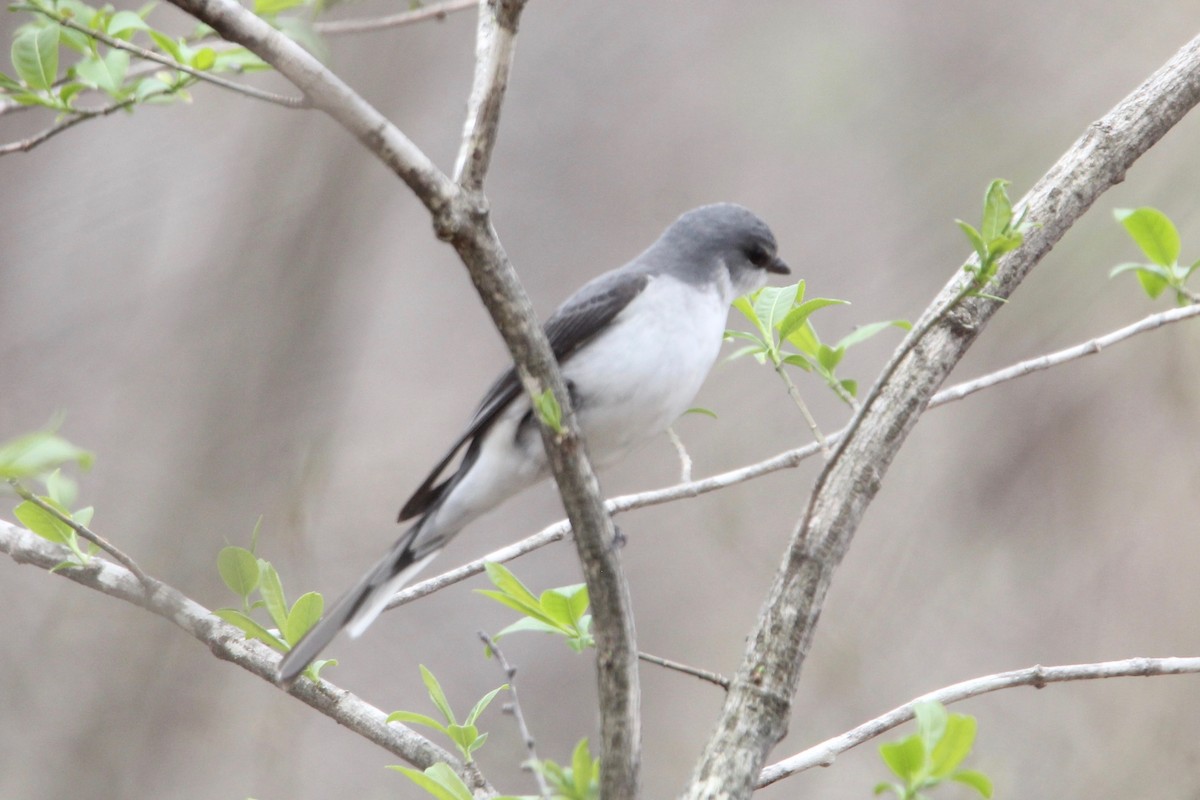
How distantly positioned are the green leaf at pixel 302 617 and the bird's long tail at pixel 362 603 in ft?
0.07

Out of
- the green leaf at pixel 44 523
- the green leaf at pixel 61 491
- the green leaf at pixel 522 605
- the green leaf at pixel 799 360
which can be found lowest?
the green leaf at pixel 522 605

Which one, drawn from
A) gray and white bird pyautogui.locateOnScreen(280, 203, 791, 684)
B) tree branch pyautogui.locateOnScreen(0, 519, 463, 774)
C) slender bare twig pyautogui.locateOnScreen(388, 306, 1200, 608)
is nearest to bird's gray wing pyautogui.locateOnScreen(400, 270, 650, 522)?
gray and white bird pyautogui.locateOnScreen(280, 203, 791, 684)

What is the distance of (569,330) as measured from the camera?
3.10m

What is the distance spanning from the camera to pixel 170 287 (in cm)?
531

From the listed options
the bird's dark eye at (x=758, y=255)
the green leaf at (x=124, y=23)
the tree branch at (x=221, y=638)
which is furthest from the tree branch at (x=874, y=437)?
the green leaf at (x=124, y=23)

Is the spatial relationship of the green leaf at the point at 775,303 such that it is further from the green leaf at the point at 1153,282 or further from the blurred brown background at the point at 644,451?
the blurred brown background at the point at 644,451

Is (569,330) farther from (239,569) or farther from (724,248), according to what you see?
(239,569)

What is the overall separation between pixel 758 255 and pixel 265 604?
188 cm

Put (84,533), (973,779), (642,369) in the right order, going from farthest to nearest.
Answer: (642,369) → (84,533) → (973,779)

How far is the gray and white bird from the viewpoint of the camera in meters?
2.85

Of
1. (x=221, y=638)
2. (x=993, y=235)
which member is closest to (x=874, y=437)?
(x=993, y=235)

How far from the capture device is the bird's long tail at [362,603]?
2.13 metres

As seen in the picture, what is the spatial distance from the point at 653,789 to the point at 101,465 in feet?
10.5

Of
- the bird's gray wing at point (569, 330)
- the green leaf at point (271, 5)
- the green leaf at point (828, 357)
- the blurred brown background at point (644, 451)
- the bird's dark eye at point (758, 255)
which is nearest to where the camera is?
the green leaf at point (828, 357)
